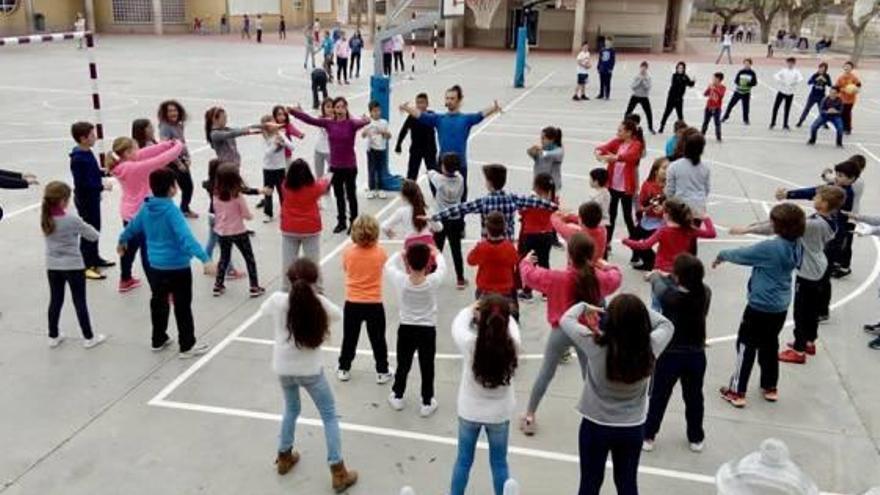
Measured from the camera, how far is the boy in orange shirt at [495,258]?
19.6 feet

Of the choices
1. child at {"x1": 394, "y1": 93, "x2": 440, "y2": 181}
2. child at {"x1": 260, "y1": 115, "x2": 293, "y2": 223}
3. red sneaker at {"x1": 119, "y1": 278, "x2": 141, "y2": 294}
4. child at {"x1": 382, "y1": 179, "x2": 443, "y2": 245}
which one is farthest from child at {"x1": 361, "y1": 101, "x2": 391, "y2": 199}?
red sneaker at {"x1": 119, "y1": 278, "x2": 141, "y2": 294}

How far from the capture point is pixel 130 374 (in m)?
6.40

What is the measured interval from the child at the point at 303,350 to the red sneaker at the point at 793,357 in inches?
161

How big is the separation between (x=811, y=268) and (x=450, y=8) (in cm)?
1097

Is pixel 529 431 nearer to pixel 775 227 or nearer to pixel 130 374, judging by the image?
pixel 775 227

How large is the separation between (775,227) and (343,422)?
3544mm

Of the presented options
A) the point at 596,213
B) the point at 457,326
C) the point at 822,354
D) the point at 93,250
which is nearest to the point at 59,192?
the point at 93,250

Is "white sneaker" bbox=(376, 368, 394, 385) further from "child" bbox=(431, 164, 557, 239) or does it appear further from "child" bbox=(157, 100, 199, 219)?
"child" bbox=(157, 100, 199, 219)

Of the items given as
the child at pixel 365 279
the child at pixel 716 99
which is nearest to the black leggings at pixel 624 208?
the child at pixel 365 279

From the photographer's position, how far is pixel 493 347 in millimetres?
4188

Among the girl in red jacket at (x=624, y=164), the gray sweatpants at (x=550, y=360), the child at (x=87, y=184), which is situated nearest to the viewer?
→ the gray sweatpants at (x=550, y=360)

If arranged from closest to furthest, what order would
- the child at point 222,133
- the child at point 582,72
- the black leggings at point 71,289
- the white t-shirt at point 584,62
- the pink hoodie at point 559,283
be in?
the pink hoodie at point 559,283, the black leggings at point 71,289, the child at point 222,133, the white t-shirt at point 584,62, the child at point 582,72

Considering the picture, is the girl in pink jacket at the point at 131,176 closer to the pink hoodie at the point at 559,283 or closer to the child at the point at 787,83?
the pink hoodie at the point at 559,283

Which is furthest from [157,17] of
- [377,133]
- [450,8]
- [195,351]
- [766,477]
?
[766,477]
